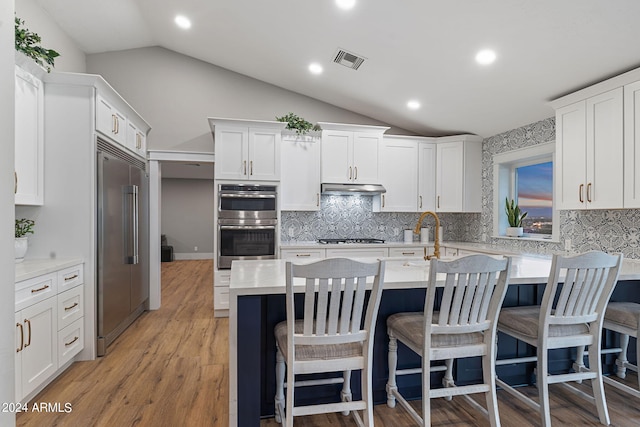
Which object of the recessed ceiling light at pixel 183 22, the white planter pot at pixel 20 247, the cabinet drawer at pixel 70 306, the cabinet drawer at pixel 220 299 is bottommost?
the cabinet drawer at pixel 220 299

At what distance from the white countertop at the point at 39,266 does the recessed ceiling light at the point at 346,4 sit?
3002 mm

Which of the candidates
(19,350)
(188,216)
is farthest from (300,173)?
(188,216)

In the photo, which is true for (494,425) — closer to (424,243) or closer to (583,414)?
(583,414)

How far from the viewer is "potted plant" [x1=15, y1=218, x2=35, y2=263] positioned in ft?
8.47

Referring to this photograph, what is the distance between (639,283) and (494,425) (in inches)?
70.8

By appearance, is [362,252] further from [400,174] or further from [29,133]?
[29,133]

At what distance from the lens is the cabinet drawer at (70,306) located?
2.63 meters

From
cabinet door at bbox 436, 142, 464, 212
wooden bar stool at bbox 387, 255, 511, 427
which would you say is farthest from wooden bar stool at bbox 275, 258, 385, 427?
cabinet door at bbox 436, 142, 464, 212

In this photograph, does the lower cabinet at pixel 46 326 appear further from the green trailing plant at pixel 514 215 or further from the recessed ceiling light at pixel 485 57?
the green trailing plant at pixel 514 215

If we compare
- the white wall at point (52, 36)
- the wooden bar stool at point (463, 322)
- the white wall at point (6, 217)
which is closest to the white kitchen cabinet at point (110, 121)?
the white wall at point (52, 36)

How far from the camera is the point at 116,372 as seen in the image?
9.11ft

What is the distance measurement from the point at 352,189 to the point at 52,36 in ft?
12.4

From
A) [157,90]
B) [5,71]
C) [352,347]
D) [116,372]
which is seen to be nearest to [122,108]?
[157,90]

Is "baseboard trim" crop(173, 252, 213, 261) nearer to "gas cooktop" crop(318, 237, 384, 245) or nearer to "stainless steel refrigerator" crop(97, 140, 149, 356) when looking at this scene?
"stainless steel refrigerator" crop(97, 140, 149, 356)
